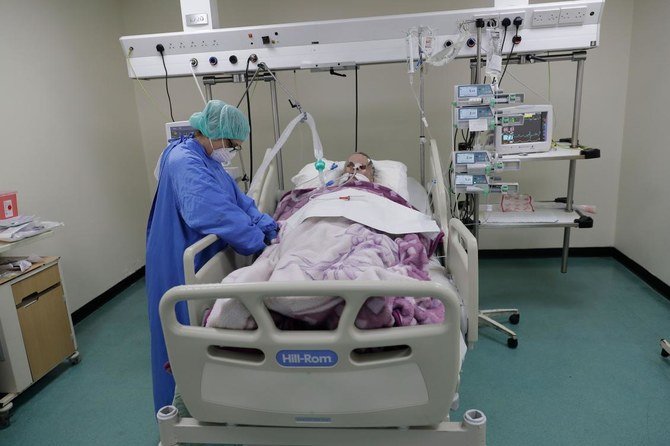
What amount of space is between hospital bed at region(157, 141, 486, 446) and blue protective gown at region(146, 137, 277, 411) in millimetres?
644

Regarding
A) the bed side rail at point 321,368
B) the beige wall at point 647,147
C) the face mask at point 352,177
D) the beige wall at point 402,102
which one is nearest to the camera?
the bed side rail at point 321,368

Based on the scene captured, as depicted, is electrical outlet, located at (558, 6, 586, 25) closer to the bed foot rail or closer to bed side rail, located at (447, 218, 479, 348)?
bed side rail, located at (447, 218, 479, 348)

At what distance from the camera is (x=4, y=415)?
2.19 m

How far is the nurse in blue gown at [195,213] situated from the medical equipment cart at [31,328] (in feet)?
2.82

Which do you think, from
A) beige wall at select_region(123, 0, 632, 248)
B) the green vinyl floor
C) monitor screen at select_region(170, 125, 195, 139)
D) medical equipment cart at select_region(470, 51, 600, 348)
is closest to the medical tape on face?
monitor screen at select_region(170, 125, 195, 139)

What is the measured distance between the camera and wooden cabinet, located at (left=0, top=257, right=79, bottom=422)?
7.32ft

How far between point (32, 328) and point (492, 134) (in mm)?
2862

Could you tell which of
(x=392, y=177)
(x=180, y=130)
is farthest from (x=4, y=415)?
(x=392, y=177)

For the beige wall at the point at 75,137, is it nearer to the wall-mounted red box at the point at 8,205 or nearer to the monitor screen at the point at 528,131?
the wall-mounted red box at the point at 8,205

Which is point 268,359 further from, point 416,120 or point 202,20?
point 416,120

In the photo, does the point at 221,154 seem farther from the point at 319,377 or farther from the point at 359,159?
the point at 319,377

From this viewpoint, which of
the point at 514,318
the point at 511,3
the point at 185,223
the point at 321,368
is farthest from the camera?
the point at 514,318

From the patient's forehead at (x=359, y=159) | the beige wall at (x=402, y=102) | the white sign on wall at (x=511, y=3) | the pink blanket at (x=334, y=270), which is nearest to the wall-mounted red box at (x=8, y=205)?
the pink blanket at (x=334, y=270)

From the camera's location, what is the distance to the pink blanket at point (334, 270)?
3.80ft
